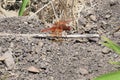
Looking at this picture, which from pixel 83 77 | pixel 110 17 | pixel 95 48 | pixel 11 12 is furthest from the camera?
pixel 11 12

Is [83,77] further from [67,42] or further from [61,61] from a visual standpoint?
[67,42]

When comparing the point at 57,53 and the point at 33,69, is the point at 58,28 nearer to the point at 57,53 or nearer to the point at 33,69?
the point at 57,53

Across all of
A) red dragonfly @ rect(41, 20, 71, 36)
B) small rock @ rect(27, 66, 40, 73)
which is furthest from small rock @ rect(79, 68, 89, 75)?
red dragonfly @ rect(41, 20, 71, 36)

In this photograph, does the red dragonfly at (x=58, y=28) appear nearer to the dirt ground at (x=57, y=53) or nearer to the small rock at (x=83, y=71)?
the dirt ground at (x=57, y=53)

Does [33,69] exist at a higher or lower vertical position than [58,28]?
lower

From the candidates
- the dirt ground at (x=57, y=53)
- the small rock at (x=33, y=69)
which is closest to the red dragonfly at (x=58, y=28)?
the dirt ground at (x=57, y=53)

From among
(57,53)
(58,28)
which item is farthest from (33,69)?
(58,28)

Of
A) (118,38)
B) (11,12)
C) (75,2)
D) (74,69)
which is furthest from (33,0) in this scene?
(74,69)

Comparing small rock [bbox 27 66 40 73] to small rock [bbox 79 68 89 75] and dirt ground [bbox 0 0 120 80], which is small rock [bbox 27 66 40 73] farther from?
small rock [bbox 79 68 89 75]
